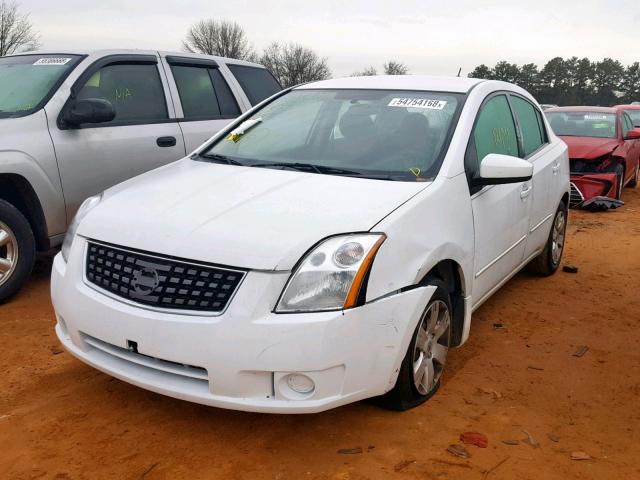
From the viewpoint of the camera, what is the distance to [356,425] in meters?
2.96

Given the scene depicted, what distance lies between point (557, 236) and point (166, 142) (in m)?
3.53

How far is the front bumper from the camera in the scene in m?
2.48

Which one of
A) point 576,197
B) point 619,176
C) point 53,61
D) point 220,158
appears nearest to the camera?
point 220,158

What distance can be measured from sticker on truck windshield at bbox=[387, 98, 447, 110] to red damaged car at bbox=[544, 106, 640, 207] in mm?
6298

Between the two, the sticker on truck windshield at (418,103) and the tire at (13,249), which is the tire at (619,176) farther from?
the tire at (13,249)

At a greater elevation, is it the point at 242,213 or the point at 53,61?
the point at 53,61

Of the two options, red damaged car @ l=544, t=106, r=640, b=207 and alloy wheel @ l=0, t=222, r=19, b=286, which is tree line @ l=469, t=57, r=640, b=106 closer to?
red damaged car @ l=544, t=106, r=640, b=207

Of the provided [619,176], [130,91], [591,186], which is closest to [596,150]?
[591,186]

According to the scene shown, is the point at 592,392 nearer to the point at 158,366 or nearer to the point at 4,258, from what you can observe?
the point at 158,366

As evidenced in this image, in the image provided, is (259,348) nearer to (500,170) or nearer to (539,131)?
(500,170)

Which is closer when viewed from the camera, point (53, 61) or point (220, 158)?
point (220, 158)

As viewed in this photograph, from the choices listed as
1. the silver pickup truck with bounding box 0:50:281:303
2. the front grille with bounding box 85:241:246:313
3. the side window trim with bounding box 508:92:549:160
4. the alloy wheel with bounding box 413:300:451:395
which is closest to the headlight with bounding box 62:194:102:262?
the front grille with bounding box 85:241:246:313

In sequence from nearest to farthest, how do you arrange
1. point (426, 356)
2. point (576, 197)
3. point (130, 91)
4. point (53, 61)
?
point (426, 356) < point (53, 61) < point (130, 91) < point (576, 197)

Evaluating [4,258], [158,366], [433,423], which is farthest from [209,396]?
[4,258]
